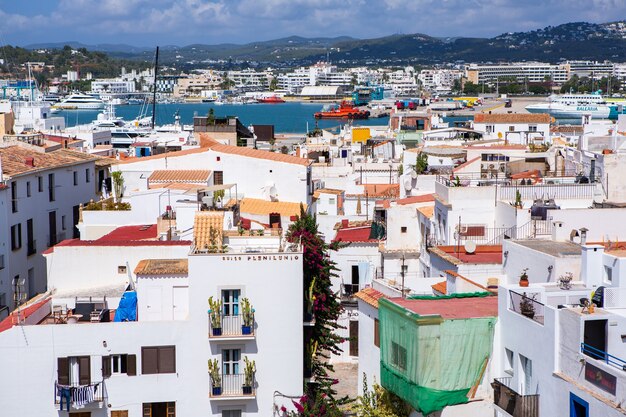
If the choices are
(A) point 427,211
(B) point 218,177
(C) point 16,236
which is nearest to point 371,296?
(A) point 427,211

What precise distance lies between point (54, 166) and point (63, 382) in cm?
1251

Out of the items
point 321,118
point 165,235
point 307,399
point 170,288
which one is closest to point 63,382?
point 170,288

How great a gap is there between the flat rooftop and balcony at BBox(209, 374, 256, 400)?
4.43m

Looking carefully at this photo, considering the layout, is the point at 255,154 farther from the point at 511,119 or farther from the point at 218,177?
the point at 511,119

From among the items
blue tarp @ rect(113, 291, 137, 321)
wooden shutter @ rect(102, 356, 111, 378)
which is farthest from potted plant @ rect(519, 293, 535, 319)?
blue tarp @ rect(113, 291, 137, 321)

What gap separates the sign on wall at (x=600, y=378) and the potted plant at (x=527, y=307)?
1.37m

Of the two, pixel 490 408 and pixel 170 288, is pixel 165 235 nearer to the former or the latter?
pixel 170 288

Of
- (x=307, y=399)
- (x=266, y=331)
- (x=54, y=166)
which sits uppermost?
(x=54, y=166)

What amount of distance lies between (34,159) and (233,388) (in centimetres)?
1315

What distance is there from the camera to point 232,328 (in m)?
15.0

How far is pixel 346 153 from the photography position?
45.3m

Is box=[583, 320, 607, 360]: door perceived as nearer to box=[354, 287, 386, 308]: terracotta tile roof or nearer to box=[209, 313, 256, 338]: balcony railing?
box=[354, 287, 386, 308]: terracotta tile roof

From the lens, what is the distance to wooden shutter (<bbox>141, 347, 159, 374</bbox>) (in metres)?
15.0

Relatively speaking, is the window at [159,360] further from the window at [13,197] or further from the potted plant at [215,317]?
the window at [13,197]
